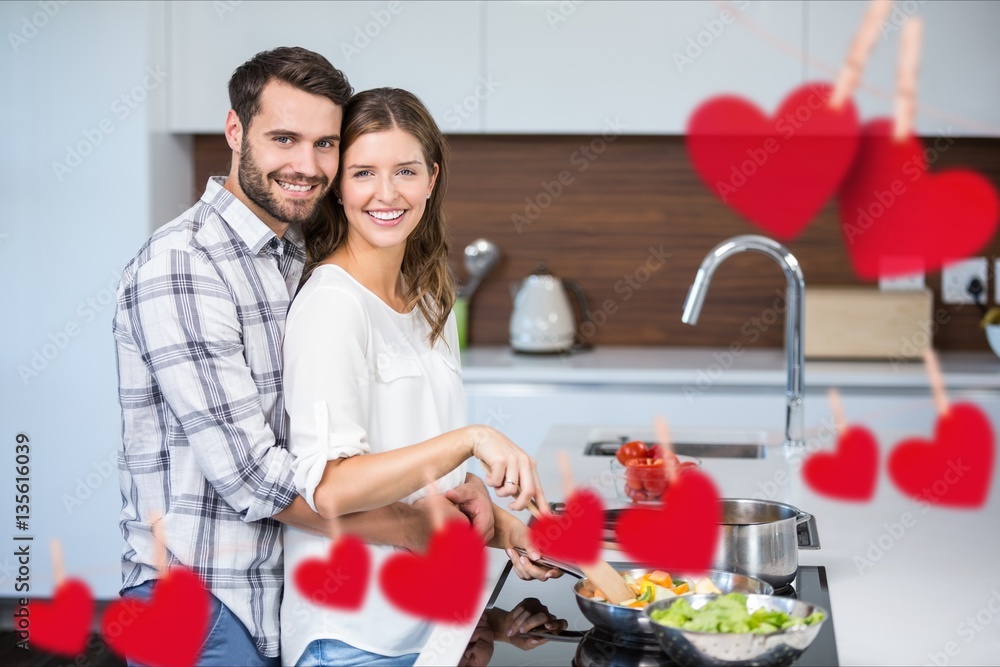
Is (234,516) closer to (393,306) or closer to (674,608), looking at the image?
(393,306)

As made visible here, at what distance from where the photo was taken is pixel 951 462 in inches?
90.0

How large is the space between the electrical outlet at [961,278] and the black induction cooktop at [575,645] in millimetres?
2308

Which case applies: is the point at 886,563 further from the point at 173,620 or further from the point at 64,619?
the point at 64,619

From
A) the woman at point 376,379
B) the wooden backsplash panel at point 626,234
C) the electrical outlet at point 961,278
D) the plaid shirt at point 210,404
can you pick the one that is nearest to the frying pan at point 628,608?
the woman at point 376,379

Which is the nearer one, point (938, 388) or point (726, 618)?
point (726, 618)

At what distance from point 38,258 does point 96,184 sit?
0.88 ft

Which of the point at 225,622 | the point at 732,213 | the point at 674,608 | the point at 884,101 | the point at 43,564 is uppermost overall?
the point at 884,101

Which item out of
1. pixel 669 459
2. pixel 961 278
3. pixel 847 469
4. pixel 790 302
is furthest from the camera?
pixel 961 278

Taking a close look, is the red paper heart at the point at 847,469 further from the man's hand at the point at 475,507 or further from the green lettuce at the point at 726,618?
the green lettuce at the point at 726,618

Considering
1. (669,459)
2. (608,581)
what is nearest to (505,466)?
(608,581)

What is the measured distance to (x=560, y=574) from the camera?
4.32 feet

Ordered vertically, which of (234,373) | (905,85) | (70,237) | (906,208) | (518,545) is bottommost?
(518,545)

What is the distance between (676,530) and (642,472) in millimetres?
219

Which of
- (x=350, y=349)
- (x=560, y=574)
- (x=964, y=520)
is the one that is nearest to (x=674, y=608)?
(x=560, y=574)
